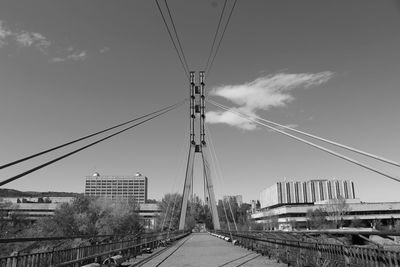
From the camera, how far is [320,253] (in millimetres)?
11531

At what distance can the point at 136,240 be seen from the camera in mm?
21844

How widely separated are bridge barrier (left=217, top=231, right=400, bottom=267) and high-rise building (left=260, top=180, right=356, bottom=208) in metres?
141

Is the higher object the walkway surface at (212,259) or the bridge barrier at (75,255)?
the bridge barrier at (75,255)

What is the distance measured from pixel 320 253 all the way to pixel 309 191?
15490cm

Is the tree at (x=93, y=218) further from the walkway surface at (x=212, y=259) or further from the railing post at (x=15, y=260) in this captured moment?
the railing post at (x=15, y=260)

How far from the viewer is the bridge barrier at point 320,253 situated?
7730 mm

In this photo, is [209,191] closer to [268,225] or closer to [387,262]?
[387,262]

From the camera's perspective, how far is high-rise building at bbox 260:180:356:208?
154375 millimetres

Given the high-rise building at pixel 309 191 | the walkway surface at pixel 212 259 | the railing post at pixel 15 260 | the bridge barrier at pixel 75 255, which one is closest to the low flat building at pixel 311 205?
the high-rise building at pixel 309 191

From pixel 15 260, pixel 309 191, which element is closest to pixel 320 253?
pixel 15 260

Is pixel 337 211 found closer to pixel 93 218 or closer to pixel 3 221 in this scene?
pixel 93 218

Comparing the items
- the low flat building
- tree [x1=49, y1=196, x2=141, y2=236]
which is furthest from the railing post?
the low flat building

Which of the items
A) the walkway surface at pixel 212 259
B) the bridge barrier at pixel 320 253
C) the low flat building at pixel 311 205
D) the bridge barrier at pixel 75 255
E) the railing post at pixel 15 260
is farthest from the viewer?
the low flat building at pixel 311 205

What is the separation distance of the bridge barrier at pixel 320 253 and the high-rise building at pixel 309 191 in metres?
141
